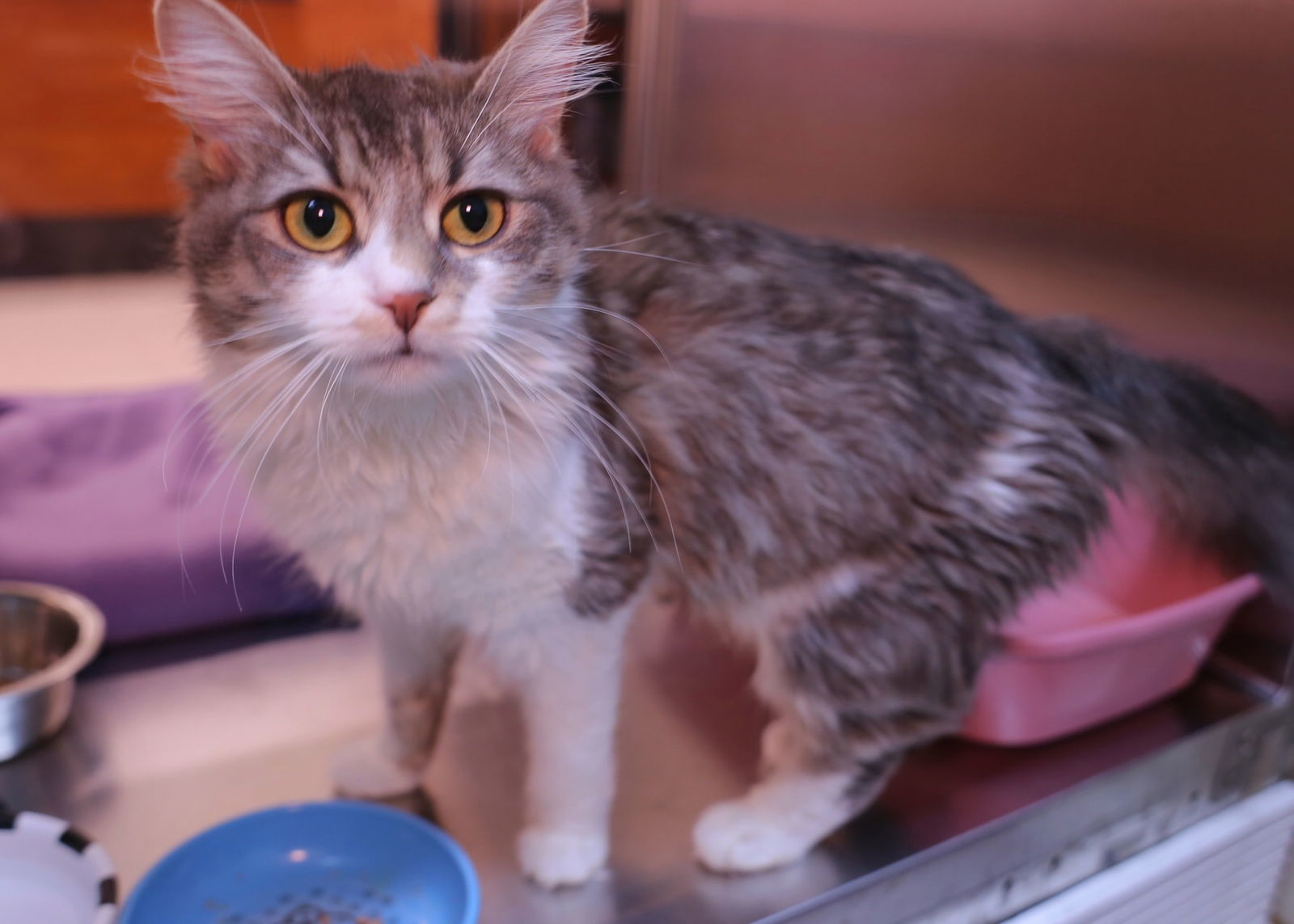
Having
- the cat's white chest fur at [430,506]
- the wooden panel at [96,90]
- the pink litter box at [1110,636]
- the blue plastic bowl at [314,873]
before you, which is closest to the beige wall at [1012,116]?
the pink litter box at [1110,636]

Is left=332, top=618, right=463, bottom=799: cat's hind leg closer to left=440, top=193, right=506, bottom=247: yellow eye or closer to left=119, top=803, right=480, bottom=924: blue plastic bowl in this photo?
left=119, top=803, right=480, bottom=924: blue plastic bowl

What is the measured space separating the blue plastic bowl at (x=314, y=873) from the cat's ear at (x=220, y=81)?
2.15 feet

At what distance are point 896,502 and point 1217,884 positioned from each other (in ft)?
2.41

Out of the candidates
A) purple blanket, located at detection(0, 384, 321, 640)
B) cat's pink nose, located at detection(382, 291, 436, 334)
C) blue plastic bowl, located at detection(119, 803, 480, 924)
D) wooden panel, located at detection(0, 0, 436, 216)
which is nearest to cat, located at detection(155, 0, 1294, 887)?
cat's pink nose, located at detection(382, 291, 436, 334)

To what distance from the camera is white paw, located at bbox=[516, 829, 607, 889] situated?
1.03 m

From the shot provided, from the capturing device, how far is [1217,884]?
128cm

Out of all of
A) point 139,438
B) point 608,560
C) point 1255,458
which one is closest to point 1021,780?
point 1255,458

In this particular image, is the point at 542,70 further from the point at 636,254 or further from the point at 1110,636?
the point at 1110,636

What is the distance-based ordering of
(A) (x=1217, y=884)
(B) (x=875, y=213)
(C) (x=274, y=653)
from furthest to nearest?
(B) (x=875, y=213) < (C) (x=274, y=653) < (A) (x=1217, y=884)

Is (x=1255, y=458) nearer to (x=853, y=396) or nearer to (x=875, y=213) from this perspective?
(x=853, y=396)

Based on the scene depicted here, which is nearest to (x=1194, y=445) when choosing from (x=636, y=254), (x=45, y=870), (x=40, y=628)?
(x=636, y=254)

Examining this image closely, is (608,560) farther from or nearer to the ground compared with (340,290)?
nearer to the ground

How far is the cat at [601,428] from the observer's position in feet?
2.62

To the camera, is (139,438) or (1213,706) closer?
(1213,706)
